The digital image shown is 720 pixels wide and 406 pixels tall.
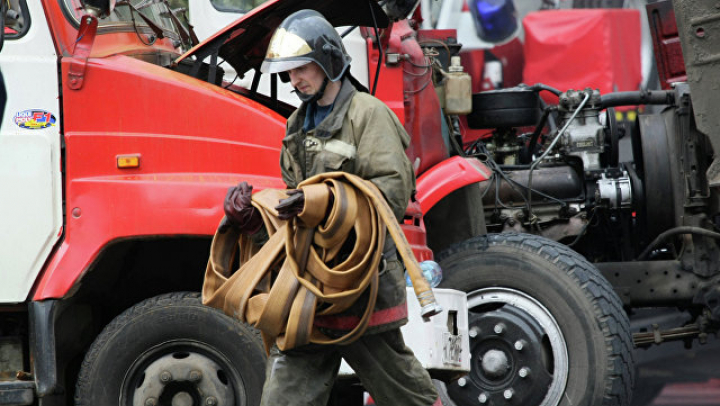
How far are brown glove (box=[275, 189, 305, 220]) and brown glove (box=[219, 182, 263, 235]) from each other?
0.96 ft

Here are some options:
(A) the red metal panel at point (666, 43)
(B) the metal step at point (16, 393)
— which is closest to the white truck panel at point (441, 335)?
(B) the metal step at point (16, 393)

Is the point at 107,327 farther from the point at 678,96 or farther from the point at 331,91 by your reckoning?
the point at 678,96

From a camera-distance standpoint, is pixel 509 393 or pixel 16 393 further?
pixel 509 393

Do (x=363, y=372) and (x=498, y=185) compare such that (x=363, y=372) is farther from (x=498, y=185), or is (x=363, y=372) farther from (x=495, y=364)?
(x=498, y=185)

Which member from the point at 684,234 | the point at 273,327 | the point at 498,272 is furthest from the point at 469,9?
the point at 273,327

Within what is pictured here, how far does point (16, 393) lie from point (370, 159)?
2.11m

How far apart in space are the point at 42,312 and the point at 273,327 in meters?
1.45

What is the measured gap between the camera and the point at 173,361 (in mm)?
5316

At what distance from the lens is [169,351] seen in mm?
5387

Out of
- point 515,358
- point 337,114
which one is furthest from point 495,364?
point 337,114

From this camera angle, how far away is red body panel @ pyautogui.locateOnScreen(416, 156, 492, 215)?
20.1ft

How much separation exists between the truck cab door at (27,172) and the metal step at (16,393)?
39cm

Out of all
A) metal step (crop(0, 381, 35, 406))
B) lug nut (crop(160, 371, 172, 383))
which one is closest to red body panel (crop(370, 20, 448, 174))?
lug nut (crop(160, 371, 172, 383))

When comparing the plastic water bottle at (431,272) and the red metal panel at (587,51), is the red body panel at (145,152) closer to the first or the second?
the plastic water bottle at (431,272)
